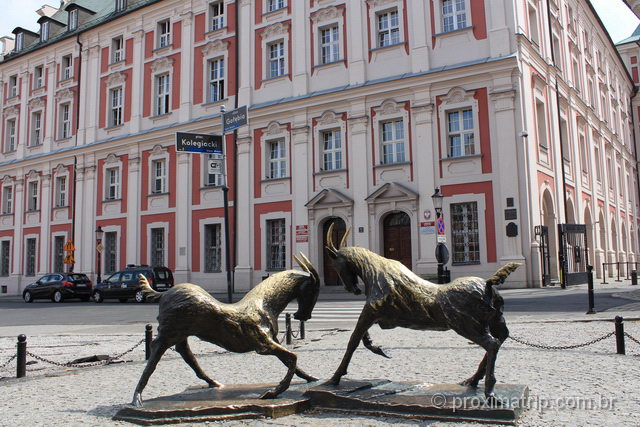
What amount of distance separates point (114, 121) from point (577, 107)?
25.9m

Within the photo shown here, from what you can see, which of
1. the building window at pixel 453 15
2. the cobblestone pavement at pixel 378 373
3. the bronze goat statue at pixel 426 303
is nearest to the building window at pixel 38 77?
the building window at pixel 453 15

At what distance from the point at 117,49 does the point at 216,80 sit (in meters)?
8.56

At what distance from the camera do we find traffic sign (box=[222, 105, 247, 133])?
15273 mm

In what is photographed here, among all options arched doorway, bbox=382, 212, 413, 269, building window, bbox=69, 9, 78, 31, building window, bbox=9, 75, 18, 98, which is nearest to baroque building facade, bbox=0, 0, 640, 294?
arched doorway, bbox=382, 212, 413, 269

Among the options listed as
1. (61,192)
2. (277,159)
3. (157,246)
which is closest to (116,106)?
(61,192)

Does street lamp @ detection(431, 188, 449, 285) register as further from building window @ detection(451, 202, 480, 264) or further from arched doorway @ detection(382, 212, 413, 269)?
arched doorway @ detection(382, 212, 413, 269)

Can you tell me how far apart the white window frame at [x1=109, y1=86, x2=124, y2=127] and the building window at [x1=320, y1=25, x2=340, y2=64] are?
13381 millimetres

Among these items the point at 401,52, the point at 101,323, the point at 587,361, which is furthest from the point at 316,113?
the point at 587,361

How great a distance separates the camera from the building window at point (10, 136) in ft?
128

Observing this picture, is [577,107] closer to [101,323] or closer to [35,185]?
[101,323]

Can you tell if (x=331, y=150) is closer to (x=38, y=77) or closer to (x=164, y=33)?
(x=164, y=33)

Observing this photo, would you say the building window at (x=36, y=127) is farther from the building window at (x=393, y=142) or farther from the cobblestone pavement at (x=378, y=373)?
the cobblestone pavement at (x=378, y=373)

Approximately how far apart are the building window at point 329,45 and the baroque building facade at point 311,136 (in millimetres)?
98

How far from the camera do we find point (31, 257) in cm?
3609
